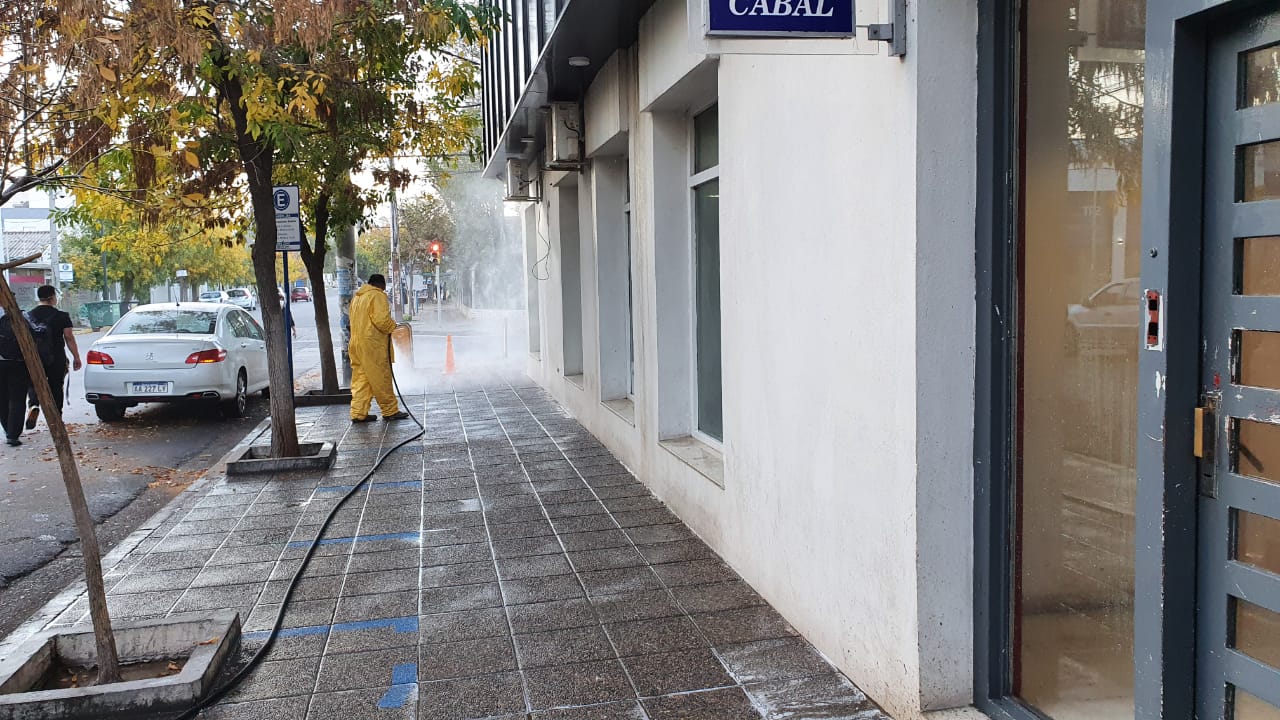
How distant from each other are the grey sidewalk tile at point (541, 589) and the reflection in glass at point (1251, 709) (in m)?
3.35

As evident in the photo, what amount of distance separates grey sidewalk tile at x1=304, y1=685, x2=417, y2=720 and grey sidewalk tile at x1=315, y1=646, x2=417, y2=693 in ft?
0.21

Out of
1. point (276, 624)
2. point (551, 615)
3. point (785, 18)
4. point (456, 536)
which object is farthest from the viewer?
point (456, 536)

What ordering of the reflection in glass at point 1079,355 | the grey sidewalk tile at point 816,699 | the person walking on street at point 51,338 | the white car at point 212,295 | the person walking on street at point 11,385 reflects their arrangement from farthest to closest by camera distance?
the white car at point 212,295
the person walking on street at point 51,338
the person walking on street at point 11,385
the grey sidewalk tile at point 816,699
the reflection in glass at point 1079,355

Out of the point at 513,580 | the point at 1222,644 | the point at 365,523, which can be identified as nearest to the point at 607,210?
the point at 365,523

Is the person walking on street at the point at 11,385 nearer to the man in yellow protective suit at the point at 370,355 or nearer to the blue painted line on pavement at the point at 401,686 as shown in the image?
the man in yellow protective suit at the point at 370,355

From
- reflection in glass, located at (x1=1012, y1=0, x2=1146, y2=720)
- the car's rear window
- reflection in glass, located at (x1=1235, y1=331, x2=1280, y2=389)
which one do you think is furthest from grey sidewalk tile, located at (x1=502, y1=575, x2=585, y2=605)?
the car's rear window

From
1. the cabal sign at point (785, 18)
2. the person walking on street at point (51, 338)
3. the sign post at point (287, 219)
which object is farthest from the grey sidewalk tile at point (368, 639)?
the person walking on street at point (51, 338)

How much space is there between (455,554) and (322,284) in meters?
9.42

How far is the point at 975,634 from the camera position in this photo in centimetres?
345

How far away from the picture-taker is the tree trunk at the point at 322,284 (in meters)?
14.0

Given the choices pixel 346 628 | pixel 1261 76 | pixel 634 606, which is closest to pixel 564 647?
pixel 634 606

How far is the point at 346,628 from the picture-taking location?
4801 mm

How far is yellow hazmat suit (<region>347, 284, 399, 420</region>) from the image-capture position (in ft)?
39.5

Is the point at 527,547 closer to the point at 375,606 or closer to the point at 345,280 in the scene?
the point at 375,606
